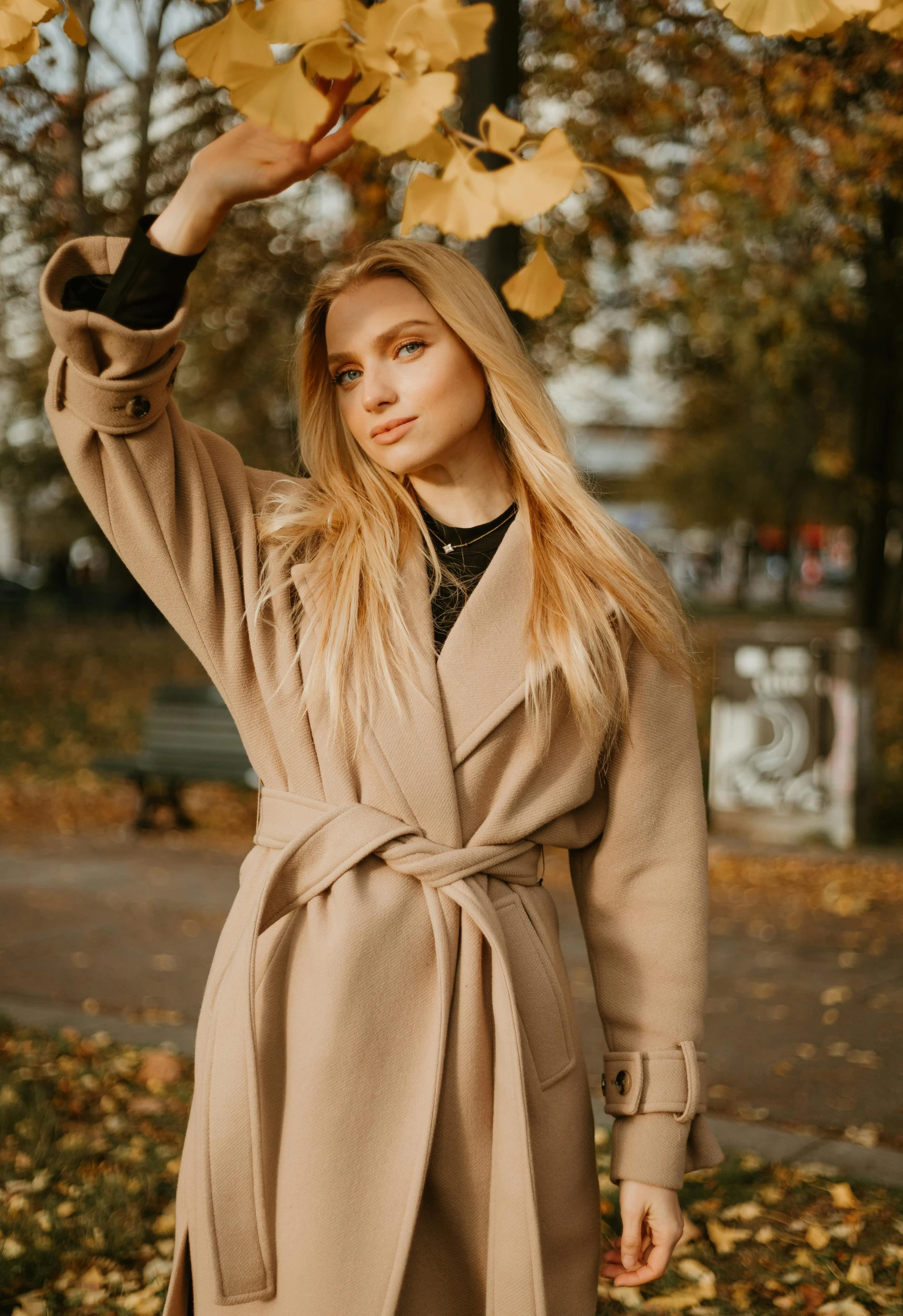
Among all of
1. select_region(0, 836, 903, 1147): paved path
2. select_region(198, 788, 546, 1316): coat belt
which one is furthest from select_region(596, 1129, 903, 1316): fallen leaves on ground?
select_region(198, 788, 546, 1316): coat belt

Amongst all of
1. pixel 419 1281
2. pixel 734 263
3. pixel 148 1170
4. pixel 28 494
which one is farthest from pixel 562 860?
pixel 28 494

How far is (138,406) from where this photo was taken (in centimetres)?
186

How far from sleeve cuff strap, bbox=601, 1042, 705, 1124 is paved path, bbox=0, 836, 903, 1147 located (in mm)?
2283

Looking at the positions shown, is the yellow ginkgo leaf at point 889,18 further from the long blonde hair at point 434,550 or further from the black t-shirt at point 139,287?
the black t-shirt at point 139,287

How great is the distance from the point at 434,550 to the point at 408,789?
46 cm

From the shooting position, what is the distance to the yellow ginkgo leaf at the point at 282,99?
5.47 ft

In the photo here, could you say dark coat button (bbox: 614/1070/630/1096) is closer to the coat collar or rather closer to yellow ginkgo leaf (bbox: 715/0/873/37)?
the coat collar

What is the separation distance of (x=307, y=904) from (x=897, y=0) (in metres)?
1.70

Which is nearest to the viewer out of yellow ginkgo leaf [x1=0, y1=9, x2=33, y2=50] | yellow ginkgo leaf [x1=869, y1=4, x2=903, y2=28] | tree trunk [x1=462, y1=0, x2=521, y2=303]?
yellow ginkgo leaf [x1=0, y1=9, x2=33, y2=50]

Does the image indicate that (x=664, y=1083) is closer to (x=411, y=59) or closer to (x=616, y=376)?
(x=411, y=59)

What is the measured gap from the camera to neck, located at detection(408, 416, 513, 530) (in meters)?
2.25

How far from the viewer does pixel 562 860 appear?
8.45 m

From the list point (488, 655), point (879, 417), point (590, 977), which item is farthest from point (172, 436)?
point (879, 417)

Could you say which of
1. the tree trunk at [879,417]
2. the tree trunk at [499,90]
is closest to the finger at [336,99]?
the tree trunk at [499,90]
